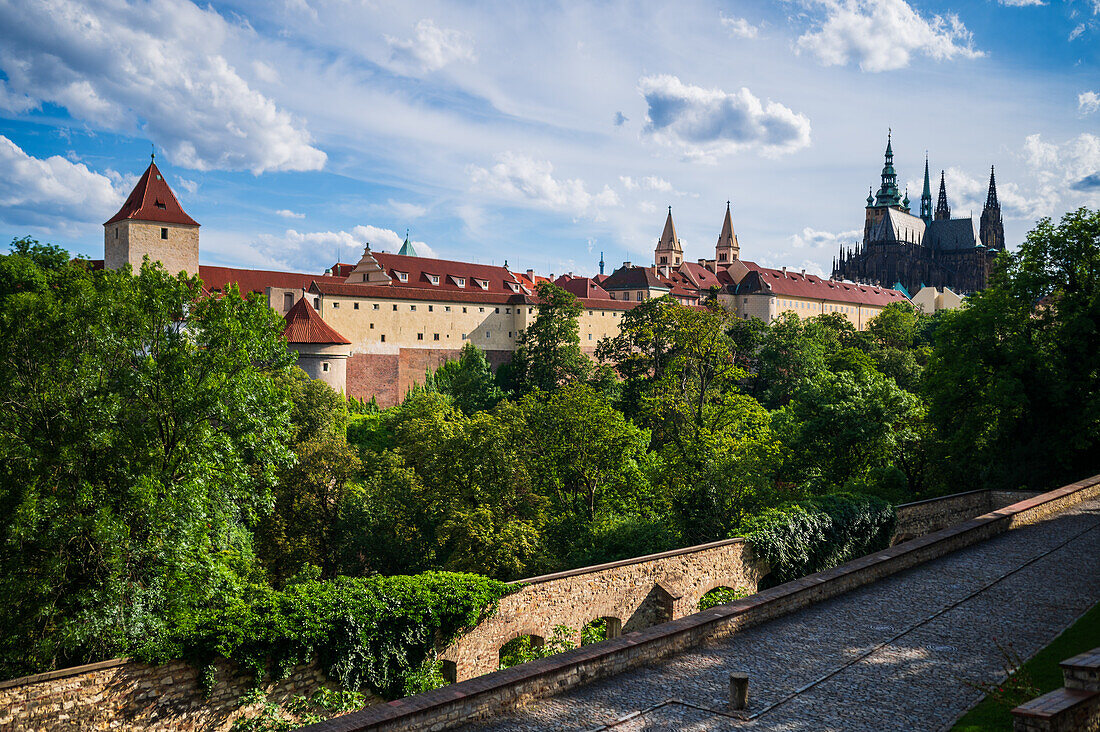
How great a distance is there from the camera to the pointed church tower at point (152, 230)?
46.4 metres

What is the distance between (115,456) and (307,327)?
112ft

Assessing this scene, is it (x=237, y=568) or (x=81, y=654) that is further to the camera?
(x=237, y=568)

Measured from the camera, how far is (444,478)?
2791 centimetres

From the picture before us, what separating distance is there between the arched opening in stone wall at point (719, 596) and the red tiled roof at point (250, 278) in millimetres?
41095

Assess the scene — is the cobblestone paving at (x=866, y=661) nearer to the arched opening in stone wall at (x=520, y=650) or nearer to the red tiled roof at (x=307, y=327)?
the arched opening in stone wall at (x=520, y=650)

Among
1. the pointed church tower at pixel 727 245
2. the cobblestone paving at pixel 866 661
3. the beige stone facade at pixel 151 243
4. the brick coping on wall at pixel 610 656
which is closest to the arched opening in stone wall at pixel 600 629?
the brick coping on wall at pixel 610 656

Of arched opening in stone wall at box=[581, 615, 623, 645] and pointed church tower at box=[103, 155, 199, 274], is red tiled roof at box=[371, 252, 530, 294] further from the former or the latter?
arched opening in stone wall at box=[581, 615, 623, 645]

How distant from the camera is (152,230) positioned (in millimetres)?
47062

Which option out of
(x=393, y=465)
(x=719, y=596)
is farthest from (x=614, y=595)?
(x=393, y=465)

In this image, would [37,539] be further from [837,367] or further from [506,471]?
[837,367]

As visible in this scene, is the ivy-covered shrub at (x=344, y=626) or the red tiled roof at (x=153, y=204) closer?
the ivy-covered shrub at (x=344, y=626)

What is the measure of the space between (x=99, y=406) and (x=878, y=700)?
1277cm

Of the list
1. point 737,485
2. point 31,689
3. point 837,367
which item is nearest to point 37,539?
point 31,689

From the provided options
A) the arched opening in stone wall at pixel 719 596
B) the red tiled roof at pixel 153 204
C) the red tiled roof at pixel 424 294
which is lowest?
the arched opening in stone wall at pixel 719 596
